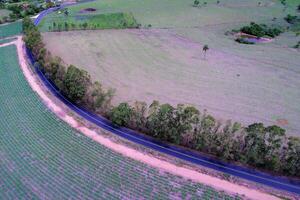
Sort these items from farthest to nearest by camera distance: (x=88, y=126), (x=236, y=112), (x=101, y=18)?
(x=101, y=18) → (x=236, y=112) → (x=88, y=126)

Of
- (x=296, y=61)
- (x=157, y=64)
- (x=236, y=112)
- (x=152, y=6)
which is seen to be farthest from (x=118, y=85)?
(x=152, y=6)

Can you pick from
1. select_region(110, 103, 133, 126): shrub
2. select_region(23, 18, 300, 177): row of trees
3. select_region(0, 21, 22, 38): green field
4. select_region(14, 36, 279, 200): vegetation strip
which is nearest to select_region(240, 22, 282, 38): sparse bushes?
select_region(23, 18, 300, 177): row of trees

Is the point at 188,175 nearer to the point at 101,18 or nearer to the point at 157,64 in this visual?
the point at 157,64

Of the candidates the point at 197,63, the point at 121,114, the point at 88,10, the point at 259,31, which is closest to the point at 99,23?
the point at 88,10

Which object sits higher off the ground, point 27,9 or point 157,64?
point 27,9

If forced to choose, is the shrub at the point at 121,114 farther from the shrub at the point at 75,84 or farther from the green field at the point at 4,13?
the green field at the point at 4,13

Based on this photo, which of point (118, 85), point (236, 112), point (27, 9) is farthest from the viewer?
point (27, 9)
